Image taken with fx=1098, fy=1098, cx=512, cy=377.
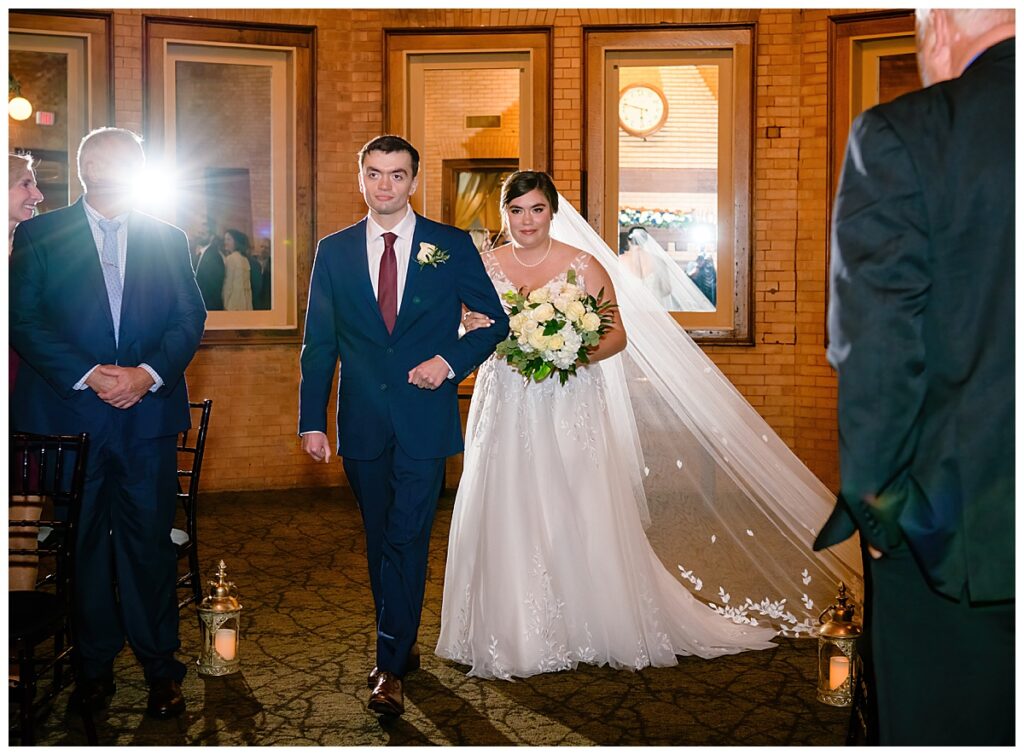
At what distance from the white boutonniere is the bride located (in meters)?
0.87

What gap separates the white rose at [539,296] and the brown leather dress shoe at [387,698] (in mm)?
1696

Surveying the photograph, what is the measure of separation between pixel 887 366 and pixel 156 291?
288cm

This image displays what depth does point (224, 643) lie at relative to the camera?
4.55 metres

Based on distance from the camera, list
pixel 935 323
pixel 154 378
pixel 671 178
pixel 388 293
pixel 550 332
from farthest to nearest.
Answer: pixel 671 178
pixel 550 332
pixel 388 293
pixel 154 378
pixel 935 323

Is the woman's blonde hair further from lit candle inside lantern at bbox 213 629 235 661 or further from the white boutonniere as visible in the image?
lit candle inside lantern at bbox 213 629 235 661

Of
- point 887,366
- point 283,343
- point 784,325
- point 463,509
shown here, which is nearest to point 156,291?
point 463,509

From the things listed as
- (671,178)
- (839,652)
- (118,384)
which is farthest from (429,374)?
(671,178)

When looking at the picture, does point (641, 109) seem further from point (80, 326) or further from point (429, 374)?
point (80, 326)

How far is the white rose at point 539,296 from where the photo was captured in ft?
15.7

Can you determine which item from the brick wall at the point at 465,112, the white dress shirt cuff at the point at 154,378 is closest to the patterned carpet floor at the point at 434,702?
the white dress shirt cuff at the point at 154,378

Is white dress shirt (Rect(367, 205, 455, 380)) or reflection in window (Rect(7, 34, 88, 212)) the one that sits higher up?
reflection in window (Rect(7, 34, 88, 212))

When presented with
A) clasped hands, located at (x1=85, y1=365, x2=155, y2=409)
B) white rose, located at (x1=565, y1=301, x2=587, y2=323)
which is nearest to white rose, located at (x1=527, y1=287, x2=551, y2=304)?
white rose, located at (x1=565, y1=301, x2=587, y2=323)

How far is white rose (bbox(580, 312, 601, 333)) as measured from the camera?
472cm

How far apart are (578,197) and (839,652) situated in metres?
5.91
